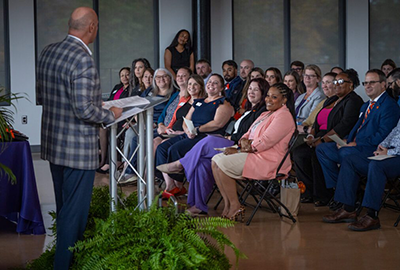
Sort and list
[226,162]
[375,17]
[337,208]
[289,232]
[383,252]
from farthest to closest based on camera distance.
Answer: [375,17]
[337,208]
[226,162]
[289,232]
[383,252]

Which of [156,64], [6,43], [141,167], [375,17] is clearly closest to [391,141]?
[141,167]

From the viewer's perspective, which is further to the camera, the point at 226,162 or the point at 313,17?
the point at 313,17

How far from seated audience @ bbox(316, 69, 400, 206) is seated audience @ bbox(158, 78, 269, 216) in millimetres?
796

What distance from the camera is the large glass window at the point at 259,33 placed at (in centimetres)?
1084

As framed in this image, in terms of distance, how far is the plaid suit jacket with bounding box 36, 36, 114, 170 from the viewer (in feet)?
9.77

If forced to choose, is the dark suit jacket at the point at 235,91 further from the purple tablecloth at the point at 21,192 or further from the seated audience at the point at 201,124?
the purple tablecloth at the point at 21,192

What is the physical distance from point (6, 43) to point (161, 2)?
2981 millimetres

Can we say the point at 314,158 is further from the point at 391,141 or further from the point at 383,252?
the point at 383,252

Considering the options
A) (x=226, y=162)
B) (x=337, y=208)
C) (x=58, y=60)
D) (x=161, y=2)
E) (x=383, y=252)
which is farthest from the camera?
(x=161, y=2)

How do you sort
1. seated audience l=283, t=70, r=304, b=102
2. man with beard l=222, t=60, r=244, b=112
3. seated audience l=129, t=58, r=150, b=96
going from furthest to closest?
seated audience l=129, t=58, r=150, b=96, man with beard l=222, t=60, r=244, b=112, seated audience l=283, t=70, r=304, b=102

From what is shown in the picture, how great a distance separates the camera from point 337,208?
5.67 m

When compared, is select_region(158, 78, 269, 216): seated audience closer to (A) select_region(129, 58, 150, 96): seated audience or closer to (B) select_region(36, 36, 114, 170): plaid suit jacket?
(B) select_region(36, 36, 114, 170): plaid suit jacket

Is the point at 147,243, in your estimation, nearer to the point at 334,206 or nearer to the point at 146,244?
the point at 146,244

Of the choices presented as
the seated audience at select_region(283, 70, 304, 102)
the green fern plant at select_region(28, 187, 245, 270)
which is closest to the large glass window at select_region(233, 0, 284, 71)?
the seated audience at select_region(283, 70, 304, 102)
